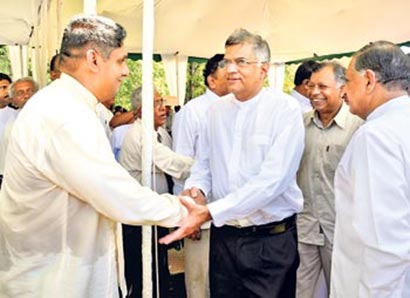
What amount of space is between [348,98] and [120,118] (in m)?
3.82

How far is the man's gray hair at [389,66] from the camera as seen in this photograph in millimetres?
1974

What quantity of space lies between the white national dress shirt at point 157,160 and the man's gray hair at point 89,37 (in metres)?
1.72

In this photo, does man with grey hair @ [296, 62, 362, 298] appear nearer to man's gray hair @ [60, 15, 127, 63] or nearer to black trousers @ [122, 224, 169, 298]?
black trousers @ [122, 224, 169, 298]

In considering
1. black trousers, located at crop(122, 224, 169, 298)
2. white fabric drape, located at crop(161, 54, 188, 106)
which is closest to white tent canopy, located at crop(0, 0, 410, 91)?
white fabric drape, located at crop(161, 54, 188, 106)

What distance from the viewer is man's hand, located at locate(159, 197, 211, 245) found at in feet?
7.72

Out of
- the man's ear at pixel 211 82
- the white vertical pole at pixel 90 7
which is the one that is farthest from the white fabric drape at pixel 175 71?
the white vertical pole at pixel 90 7

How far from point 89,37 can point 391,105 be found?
117 centimetres

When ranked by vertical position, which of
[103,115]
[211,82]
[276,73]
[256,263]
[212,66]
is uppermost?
[276,73]

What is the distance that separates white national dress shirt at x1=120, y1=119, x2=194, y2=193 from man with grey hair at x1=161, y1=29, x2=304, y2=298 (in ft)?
2.86

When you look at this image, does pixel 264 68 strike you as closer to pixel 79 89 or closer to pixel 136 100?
pixel 79 89

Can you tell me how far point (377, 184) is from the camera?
6.03ft

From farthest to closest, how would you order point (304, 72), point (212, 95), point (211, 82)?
1. point (304, 72)
2. point (211, 82)
3. point (212, 95)

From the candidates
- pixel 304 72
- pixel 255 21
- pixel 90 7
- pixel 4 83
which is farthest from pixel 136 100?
pixel 255 21

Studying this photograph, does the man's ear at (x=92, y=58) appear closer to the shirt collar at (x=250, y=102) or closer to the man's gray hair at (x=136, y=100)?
the shirt collar at (x=250, y=102)
